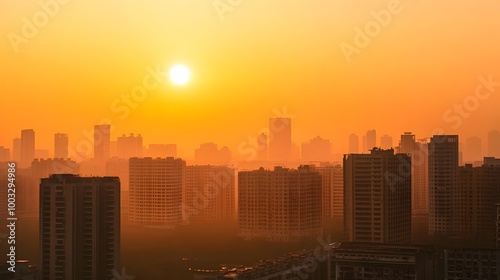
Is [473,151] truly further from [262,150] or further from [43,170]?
[43,170]

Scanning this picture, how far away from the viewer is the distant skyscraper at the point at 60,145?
46.8 ft

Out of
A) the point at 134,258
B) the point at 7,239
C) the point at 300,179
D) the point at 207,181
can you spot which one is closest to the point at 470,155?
the point at 300,179

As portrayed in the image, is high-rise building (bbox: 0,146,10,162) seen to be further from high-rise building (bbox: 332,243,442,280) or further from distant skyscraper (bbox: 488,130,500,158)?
distant skyscraper (bbox: 488,130,500,158)

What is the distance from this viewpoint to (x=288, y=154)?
843 inches

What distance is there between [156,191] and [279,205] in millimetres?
4508

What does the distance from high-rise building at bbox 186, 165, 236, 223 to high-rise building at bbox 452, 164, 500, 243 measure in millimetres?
6295

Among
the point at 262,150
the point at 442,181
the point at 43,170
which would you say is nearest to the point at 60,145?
the point at 43,170

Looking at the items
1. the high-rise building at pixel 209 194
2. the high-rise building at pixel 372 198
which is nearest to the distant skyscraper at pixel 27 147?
the high-rise building at pixel 209 194

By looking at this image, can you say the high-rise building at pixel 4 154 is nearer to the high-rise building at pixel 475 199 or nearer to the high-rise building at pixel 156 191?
the high-rise building at pixel 156 191

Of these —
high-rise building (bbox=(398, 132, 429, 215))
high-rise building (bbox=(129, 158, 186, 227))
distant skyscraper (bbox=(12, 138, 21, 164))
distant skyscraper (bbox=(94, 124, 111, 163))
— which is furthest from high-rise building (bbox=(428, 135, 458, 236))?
distant skyscraper (bbox=(12, 138, 21, 164))

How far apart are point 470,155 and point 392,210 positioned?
8708mm

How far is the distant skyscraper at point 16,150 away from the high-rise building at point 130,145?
714cm

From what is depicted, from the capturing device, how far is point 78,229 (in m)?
9.23

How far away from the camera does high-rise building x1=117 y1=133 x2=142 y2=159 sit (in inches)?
871
